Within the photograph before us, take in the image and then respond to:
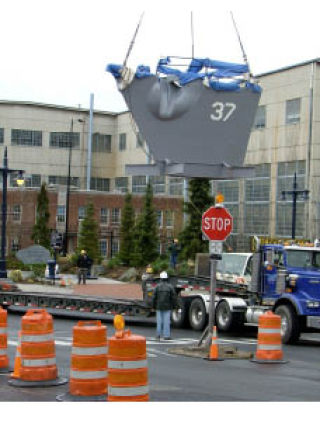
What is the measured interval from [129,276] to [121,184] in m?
34.2

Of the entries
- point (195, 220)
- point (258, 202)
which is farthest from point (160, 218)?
point (195, 220)

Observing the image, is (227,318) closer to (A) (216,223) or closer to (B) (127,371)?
(A) (216,223)

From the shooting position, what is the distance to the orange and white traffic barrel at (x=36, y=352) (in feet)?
40.6

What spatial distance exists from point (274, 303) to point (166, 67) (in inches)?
321

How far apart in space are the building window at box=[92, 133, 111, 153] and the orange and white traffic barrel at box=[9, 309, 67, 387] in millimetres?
70493

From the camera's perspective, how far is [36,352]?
12.4 meters

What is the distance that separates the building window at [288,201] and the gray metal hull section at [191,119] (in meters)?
41.9

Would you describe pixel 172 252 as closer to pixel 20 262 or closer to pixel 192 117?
pixel 20 262

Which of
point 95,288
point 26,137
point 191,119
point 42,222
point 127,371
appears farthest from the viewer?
point 26,137

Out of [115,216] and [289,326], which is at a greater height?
[115,216]

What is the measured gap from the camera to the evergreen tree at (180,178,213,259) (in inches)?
2037

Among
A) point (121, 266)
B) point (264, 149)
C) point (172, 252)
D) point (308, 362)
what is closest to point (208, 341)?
point (308, 362)

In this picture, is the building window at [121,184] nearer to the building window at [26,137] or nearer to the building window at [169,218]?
the building window at [26,137]

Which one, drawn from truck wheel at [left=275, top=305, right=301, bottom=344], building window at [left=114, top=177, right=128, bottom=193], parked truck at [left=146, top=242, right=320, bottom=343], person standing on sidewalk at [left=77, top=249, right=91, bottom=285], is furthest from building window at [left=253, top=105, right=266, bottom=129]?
truck wheel at [left=275, top=305, right=301, bottom=344]
